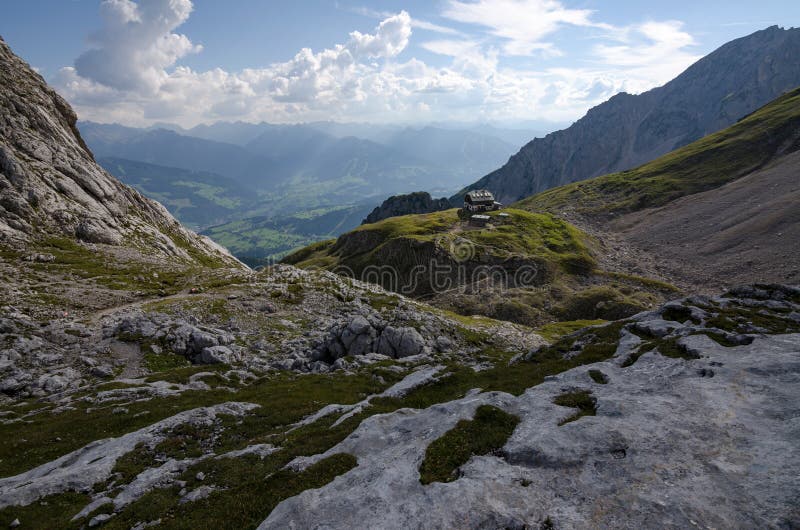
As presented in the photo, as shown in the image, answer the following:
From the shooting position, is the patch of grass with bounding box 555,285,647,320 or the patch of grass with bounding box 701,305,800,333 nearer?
the patch of grass with bounding box 701,305,800,333

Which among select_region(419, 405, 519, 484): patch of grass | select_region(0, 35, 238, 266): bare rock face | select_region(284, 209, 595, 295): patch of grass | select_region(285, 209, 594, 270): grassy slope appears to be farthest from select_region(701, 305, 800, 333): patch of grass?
select_region(0, 35, 238, 266): bare rock face

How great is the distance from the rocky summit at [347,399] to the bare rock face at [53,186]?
0.53 meters

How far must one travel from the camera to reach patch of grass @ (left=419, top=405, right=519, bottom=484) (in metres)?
17.8

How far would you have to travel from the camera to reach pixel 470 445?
19.6 meters

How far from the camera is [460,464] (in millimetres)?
18234

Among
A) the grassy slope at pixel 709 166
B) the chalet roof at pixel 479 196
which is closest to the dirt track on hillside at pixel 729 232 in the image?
the grassy slope at pixel 709 166

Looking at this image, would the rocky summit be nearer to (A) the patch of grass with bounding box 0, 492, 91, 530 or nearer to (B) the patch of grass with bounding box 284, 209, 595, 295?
(A) the patch of grass with bounding box 0, 492, 91, 530

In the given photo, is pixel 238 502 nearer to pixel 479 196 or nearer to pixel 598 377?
pixel 598 377

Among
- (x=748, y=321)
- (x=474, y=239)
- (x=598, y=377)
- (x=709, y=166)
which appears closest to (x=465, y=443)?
(x=598, y=377)

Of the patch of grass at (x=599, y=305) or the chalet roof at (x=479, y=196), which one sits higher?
the chalet roof at (x=479, y=196)

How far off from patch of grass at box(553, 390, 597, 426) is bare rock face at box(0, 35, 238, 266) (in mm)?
89217

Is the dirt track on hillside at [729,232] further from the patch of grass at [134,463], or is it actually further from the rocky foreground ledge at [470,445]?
the patch of grass at [134,463]

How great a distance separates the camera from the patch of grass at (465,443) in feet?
58.3

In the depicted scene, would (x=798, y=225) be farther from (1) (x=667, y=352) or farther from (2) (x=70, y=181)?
(2) (x=70, y=181)
